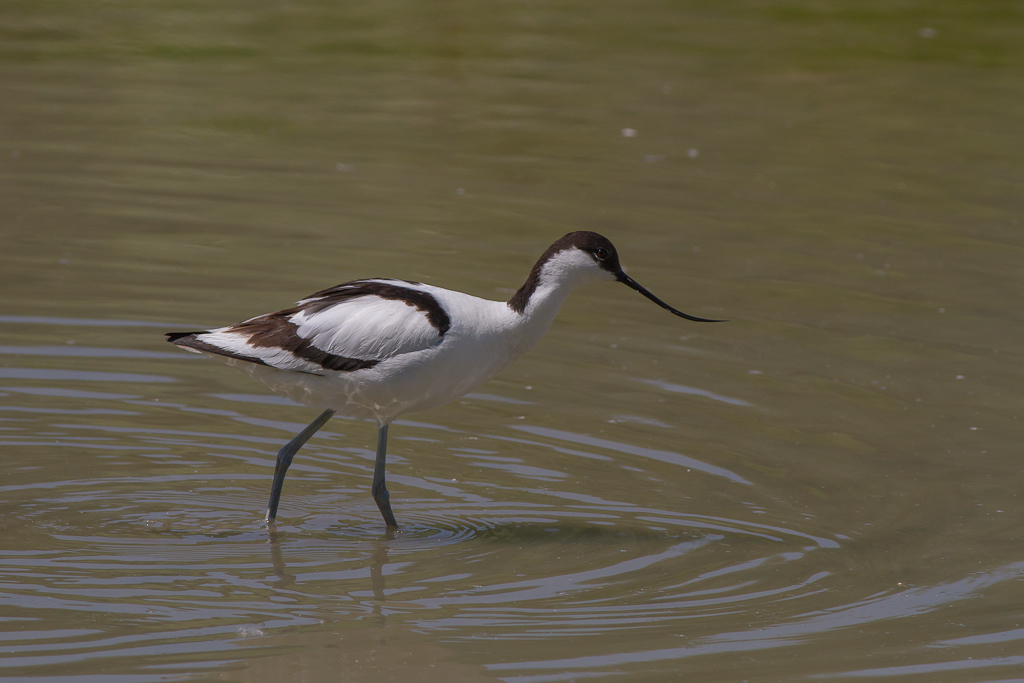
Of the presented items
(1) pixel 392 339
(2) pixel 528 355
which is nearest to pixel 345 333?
(1) pixel 392 339

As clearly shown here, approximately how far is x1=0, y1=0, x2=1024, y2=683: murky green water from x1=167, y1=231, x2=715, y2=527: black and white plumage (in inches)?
25.7

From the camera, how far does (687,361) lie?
9672mm

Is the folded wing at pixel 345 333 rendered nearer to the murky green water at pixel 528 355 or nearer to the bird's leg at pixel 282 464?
the bird's leg at pixel 282 464

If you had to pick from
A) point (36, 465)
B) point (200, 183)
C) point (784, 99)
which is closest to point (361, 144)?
point (200, 183)

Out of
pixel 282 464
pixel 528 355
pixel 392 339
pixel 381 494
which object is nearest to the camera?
pixel 392 339

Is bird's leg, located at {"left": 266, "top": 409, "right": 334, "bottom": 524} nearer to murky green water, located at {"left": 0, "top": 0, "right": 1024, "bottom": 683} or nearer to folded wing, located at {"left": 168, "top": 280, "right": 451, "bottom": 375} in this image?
murky green water, located at {"left": 0, "top": 0, "right": 1024, "bottom": 683}

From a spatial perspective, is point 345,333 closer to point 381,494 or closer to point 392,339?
point 392,339

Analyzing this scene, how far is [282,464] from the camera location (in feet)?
23.8

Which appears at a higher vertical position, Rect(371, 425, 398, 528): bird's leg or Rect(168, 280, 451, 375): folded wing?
Rect(168, 280, 451, 375): folded wing

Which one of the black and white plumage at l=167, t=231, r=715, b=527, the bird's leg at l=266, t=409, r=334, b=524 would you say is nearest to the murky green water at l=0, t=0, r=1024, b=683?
the bird's leg at l=266, t=409, r=334, b=524

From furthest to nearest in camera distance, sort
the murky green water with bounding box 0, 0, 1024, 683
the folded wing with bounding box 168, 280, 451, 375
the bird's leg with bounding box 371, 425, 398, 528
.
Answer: the bird's leg with bounding box 371, 425, 398, 528, the folded wing with bounding box 168, 280, 451, 375, the murky green water with bounding box 0, 0, 1024, 683

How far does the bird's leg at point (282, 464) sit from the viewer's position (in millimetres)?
7117

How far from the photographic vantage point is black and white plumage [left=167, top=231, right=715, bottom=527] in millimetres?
6793

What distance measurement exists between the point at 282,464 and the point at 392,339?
3.07ft
